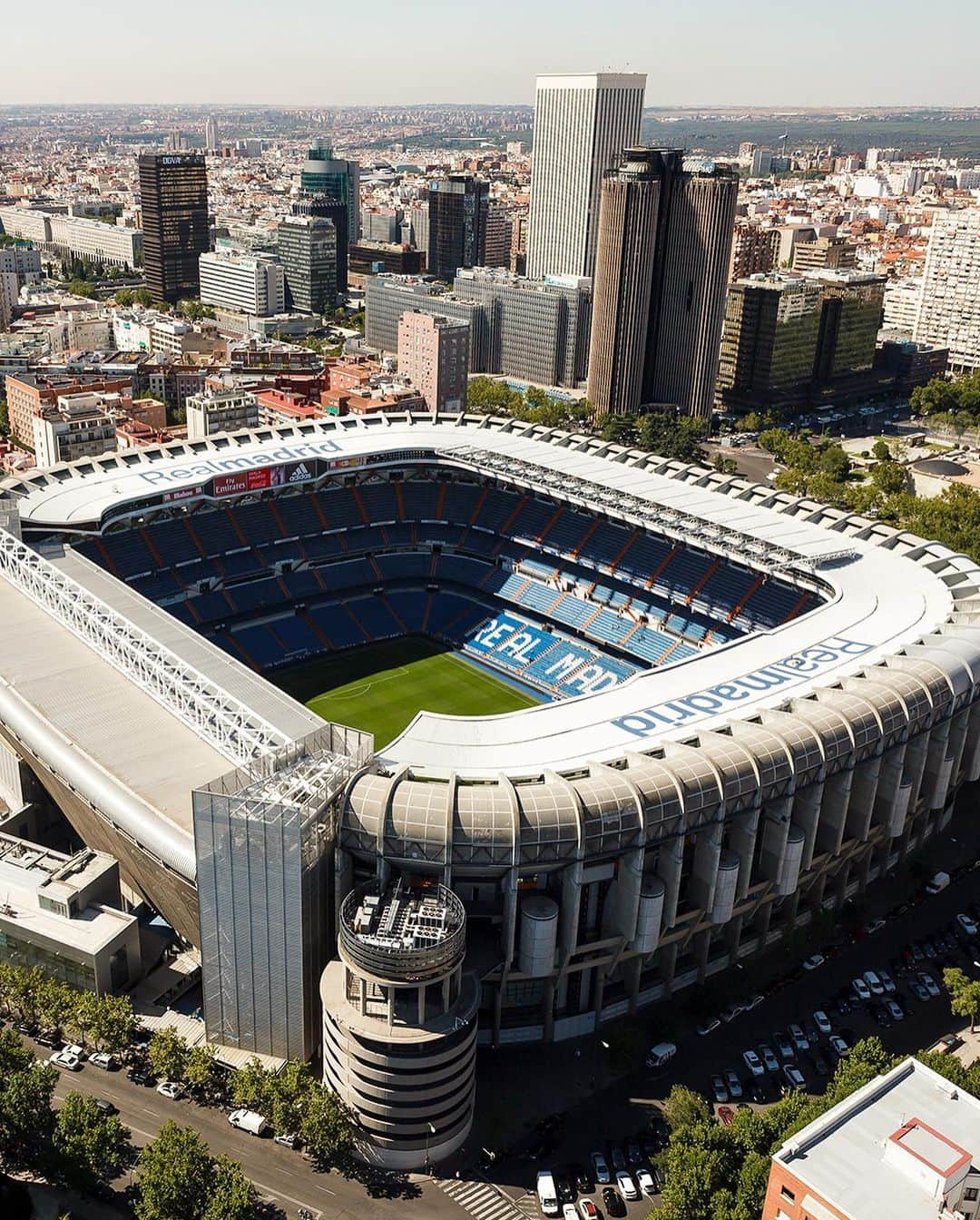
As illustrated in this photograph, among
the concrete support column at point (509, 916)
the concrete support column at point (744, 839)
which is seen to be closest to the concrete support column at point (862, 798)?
the concrete support column at point (744, 839)

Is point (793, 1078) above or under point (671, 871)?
under

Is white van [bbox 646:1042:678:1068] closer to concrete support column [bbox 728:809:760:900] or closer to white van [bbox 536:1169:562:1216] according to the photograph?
concrete support column [bbox 728:809:760:900]

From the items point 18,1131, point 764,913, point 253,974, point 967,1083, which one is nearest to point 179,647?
point 253,974

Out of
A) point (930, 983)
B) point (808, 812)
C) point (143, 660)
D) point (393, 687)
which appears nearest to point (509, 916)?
point (808, 812)

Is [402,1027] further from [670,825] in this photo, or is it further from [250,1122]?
[670,825]

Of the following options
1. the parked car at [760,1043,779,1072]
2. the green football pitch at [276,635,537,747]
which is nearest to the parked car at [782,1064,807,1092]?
the parked car at [760,1043,779,1072]
